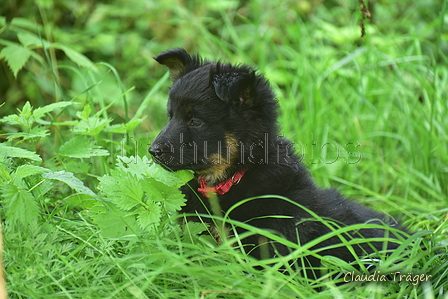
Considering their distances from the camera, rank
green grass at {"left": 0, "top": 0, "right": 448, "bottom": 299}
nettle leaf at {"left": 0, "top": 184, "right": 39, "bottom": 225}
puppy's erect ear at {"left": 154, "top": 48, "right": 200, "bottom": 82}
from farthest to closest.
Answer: puppy's erect ear at {"left": 154, "top": 48, "right": 200, "bottom": 82}
nettle leaf at {"left": 0, "top": 184, "right": 39, "bottom": 225}
green grass at {"left": 0, "top": 0, "right": 448, "bottom": 299}

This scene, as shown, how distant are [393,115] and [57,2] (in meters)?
4.11

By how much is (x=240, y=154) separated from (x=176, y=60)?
860 mm

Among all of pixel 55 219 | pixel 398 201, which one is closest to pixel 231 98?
pixel 55 219

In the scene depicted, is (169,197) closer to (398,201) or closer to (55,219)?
(55,219)

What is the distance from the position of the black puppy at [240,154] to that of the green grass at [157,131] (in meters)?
0.30

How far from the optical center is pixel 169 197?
232 cm

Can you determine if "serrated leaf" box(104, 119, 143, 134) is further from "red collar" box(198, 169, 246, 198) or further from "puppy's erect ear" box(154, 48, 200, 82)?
"red collar" box(198, 169, 246, 198)

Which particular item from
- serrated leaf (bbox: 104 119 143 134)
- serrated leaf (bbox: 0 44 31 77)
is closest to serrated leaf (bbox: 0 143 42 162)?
serrated leaf (bbox: 104 119 143 134)

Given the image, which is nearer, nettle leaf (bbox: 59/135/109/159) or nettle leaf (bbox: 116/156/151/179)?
nettle leaf (bbox: 116/156/151/179)

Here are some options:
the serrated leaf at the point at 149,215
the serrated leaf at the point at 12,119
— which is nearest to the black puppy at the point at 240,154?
the serrated leaf at the point at 149,215

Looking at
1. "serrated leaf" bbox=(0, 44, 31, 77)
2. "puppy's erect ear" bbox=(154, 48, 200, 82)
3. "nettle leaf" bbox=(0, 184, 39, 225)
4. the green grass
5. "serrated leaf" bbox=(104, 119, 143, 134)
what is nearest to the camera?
the green grass

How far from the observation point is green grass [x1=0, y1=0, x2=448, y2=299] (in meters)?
2.08

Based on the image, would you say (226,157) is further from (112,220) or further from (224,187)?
(112,220)

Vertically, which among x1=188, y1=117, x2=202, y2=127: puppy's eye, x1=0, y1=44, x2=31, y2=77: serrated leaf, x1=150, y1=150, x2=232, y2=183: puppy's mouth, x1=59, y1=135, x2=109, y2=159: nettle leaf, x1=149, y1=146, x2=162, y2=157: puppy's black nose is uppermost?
x1=0, y1=44, x2=31, y2=77: serrated leaf
